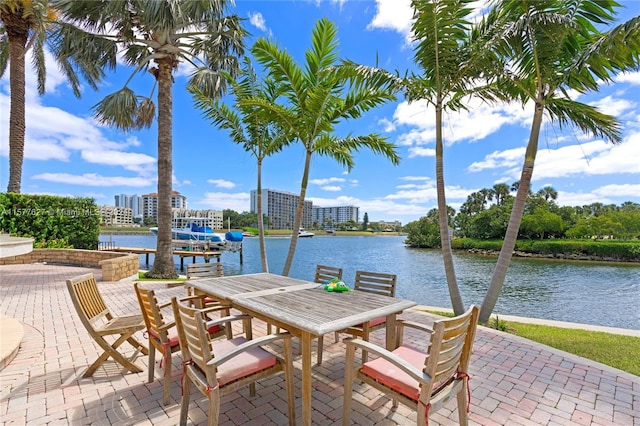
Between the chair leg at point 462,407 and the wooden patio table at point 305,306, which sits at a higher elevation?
the wooden patio table at point 305,306

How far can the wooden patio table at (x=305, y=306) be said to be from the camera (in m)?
2.04

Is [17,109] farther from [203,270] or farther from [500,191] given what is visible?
[500,191]

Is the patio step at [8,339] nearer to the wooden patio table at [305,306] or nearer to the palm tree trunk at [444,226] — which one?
the wooden patio table at [305,306]

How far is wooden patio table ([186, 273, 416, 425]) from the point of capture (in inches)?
80.5

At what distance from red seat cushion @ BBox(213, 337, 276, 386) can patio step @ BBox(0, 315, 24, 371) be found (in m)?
2.58

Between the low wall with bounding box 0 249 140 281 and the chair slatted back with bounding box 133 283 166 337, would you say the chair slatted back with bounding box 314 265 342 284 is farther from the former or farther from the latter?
the low wall with bounding box 0 249 140 281

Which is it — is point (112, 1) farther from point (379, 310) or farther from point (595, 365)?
point (595, 365)

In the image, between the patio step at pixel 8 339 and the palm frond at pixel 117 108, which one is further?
the palm frond at pixel 117 108

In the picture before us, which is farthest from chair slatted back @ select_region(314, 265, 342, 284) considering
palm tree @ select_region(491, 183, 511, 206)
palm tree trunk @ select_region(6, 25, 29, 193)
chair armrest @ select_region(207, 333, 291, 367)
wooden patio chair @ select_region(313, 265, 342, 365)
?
palm tree @ select_region(491, 183, 511, 206)

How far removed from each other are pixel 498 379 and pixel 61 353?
15.7 ft

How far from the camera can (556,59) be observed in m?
4.58

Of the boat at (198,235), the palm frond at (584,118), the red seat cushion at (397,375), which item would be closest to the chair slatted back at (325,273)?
the red seat cushion at (397,375)

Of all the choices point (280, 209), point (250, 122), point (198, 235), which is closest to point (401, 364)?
point (250, 122)

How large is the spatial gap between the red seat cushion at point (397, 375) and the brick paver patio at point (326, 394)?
49 centimetres
